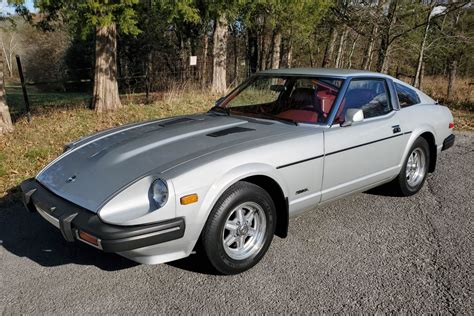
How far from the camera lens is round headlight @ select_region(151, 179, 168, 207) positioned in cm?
240

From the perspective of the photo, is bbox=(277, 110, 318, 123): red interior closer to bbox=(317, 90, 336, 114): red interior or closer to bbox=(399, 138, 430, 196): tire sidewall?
bbox=(317, 90, 336, 114): red interior

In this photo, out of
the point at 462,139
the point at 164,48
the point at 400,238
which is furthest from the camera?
the point at 164,48

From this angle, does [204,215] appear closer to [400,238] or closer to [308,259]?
[308,259]

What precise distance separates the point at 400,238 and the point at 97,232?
8.56 feet

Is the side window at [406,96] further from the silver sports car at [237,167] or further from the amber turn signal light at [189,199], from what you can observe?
the amber turn signal light at [189,199]

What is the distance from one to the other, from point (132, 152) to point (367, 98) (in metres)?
2.45

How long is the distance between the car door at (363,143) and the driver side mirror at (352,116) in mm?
59

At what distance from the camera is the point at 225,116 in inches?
156

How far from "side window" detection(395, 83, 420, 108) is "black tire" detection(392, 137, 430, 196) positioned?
1.47 feet

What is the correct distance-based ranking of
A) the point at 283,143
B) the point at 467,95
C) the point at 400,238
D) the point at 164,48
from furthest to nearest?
1. the point at 164,48
2. the point at 467,95
3. the point at 400,238
4. the point at 283,143

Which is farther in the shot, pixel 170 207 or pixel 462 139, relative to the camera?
pixel 462 139

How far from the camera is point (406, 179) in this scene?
169 inches

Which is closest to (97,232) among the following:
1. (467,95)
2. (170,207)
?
(170,207)

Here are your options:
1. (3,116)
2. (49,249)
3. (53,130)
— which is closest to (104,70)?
(53,130)
